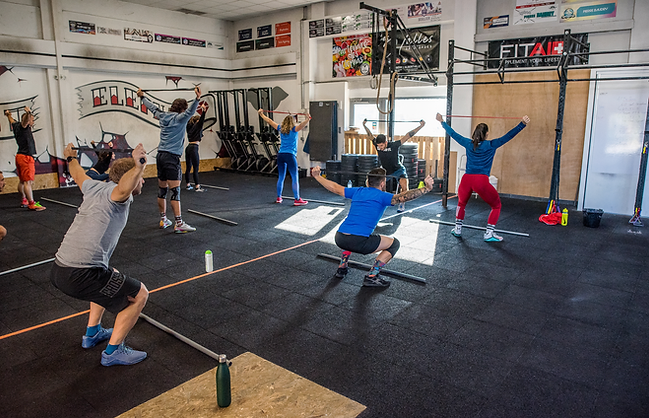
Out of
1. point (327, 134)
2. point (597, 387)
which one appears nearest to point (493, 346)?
point (597, 387)

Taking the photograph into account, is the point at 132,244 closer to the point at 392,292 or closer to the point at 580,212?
the point at 392,292

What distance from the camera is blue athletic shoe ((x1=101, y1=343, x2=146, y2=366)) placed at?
9.03 feet

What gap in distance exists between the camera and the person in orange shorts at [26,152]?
7.05 metres

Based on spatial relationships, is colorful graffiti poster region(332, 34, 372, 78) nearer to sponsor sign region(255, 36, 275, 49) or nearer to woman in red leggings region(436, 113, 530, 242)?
sponsor sign region(255, 36, 275, 49)

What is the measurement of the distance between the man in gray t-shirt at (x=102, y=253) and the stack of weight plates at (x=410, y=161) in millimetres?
6598

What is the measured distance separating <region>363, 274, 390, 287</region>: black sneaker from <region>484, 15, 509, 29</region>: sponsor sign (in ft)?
19.7

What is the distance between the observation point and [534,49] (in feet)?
25.4

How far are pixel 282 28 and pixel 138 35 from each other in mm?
3312

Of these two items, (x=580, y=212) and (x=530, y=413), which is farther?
(x=580, y=212)

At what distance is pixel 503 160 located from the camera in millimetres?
8375

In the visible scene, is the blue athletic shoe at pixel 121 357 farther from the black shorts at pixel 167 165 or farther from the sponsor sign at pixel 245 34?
the sponsor sign at pixel 245 34

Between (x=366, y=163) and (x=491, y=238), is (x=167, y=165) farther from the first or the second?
(x=366, y=163)

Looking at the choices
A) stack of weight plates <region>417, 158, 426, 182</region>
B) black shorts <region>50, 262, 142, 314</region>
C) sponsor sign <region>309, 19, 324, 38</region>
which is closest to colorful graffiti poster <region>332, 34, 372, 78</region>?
sponsor sign <region>309, 19, 324, 38</region>

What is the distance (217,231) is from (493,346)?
13.0 ft
